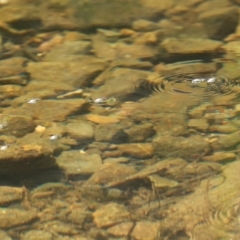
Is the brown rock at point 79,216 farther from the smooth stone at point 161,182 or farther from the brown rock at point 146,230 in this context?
the smooth stone at point 161,182

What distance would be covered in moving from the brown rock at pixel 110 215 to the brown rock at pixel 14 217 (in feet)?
0.74

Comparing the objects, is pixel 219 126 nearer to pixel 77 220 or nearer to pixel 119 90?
pixel 119 90

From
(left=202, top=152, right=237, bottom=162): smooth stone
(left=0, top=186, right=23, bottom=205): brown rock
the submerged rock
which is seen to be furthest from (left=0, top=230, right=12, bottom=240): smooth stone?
the submerged rock

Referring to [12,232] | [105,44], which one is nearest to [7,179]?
[12,232]

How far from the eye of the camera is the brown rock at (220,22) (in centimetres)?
361

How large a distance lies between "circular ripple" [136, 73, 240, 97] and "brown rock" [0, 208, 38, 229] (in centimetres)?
103

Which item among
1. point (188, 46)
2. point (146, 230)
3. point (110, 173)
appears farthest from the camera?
point (188, 46)

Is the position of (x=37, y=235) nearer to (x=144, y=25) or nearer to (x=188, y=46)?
(x=188, y=46)

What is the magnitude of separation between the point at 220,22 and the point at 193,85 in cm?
78

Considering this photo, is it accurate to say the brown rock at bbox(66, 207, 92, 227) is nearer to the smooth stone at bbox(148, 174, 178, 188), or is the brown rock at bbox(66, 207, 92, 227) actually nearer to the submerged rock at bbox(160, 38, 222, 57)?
the smooth stone at bbox(148, 174, 178, 188)

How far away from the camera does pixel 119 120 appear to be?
9.14ft

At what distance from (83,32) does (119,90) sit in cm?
82

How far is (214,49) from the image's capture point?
341 centimetres

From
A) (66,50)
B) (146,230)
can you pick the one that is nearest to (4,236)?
(146,230)
